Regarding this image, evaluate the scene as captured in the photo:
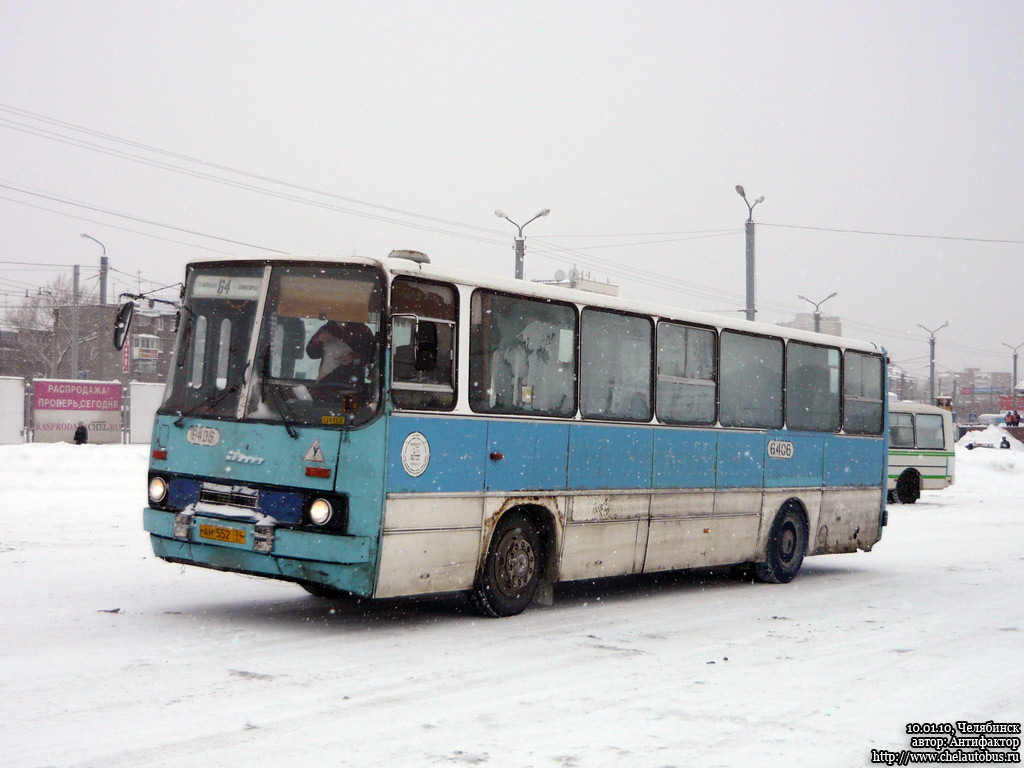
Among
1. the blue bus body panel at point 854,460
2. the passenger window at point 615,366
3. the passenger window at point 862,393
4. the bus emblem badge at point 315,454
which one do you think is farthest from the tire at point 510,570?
the passenger window at point 862,393

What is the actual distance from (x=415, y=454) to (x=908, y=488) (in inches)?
1049

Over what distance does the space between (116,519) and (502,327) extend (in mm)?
11147

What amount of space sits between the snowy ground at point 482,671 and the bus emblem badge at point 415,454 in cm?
132

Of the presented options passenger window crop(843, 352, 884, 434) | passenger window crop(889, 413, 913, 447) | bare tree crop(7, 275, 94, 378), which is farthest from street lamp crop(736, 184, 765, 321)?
bare tree crop(7, 275, 94, 378)

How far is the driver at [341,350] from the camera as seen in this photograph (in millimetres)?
9297

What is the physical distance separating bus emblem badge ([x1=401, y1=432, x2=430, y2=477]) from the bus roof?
129 centimetres

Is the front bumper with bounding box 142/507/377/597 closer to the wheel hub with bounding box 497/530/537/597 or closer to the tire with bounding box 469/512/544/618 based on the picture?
the tire with bounding box 469/512/544/618

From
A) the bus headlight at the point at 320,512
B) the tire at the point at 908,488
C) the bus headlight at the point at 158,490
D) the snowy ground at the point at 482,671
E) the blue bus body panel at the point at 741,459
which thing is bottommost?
the snowy ground at the point at 482,671

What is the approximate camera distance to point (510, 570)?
10570 mm

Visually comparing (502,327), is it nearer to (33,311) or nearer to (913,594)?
(913,594)

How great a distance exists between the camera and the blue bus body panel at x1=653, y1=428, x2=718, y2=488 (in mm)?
12336

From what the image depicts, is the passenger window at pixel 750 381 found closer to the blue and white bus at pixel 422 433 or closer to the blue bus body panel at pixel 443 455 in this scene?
the blue and white bus at pixel 422 433

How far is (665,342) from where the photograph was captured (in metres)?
12.4

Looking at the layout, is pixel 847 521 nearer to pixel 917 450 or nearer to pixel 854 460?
pixel 854 460
